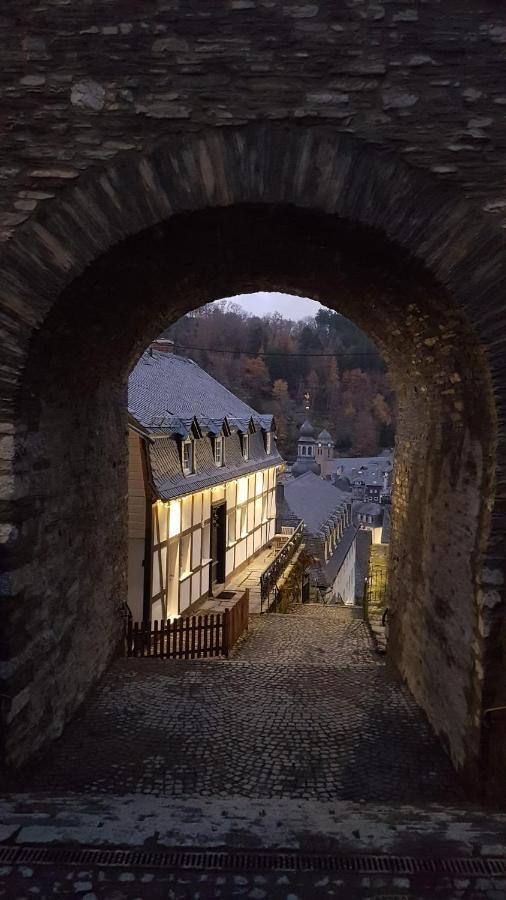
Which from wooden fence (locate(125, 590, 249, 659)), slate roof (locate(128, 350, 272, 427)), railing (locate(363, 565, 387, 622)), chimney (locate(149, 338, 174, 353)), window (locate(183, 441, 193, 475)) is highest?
chimney (locate(149, 338, 174, 353))

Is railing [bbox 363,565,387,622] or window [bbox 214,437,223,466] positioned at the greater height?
window [bbox 214,437,223,466]

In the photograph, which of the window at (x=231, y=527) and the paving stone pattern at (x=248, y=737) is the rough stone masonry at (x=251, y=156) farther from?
the window at (x=231, y=527)

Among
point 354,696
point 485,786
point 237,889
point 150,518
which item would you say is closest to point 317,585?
point 150,518

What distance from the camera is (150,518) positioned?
10.1m

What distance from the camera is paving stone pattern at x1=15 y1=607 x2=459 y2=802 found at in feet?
14.9

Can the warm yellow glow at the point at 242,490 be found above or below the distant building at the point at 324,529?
above

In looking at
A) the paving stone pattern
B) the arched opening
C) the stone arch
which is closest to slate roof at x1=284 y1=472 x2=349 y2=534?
the paving stone pattern

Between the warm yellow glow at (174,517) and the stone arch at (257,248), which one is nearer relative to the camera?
the stone arch at (257,248)

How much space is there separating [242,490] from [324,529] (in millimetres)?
8808

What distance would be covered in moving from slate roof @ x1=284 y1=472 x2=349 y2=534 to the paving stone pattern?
17.2 m

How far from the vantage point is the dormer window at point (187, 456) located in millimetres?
11945

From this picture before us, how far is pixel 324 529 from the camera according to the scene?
2438cm

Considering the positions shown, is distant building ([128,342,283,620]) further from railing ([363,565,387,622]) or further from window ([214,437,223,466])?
railing ([363,565,387,622])

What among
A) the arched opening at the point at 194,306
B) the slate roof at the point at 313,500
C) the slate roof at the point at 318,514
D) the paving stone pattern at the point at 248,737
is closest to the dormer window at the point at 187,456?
the arched opening at the point at 194,306
